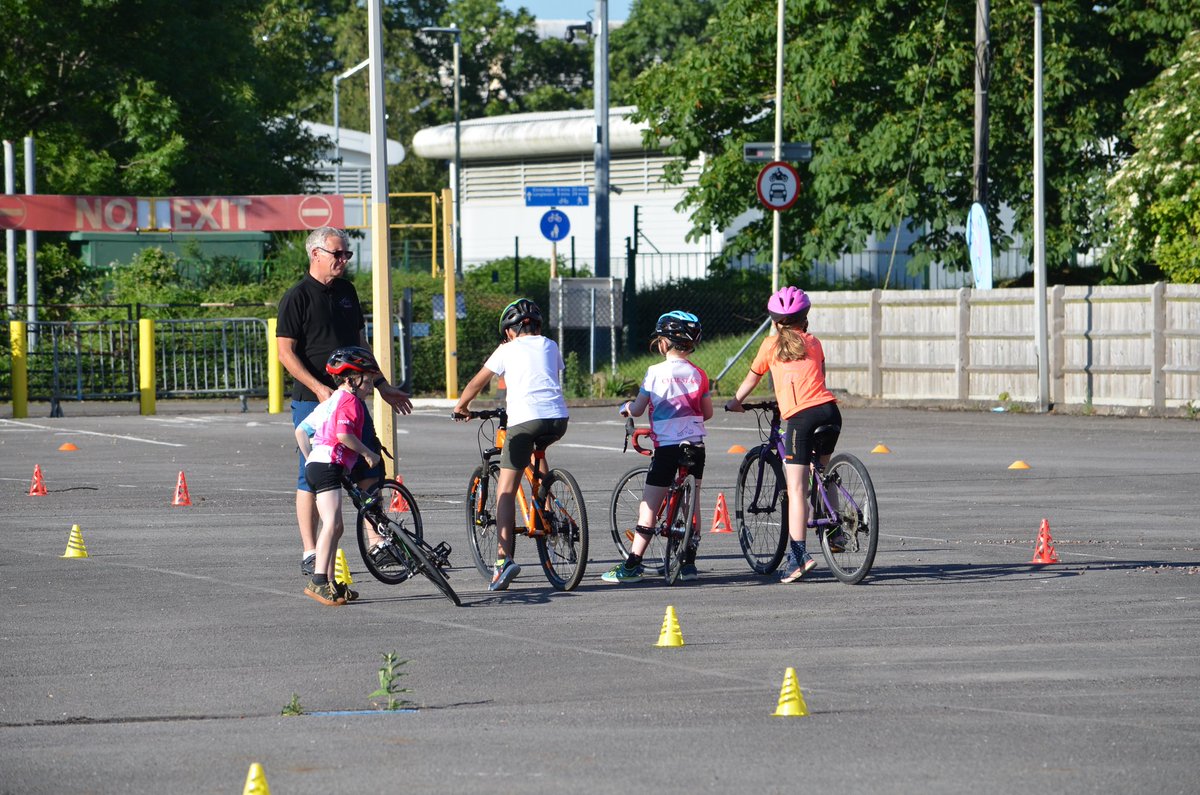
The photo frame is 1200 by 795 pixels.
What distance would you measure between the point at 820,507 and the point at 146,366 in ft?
62.8

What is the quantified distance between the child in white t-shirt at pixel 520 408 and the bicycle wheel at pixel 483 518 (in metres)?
0.32

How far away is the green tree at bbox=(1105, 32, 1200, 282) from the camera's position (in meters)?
29.1

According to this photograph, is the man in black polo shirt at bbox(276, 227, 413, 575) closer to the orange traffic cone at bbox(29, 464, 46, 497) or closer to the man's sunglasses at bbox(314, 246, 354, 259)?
the man's sunglasses at bbox(314, 246, 354, 259)

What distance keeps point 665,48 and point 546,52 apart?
5682mm

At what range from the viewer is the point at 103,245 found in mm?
37750

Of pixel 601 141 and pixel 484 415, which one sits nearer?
pixel 484 415

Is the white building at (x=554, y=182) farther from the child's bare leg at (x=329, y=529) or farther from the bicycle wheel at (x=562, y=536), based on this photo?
the child's bare leg at (x=329, y=529)

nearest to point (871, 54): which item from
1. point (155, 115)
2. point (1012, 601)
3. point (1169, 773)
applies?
point (155, 115)

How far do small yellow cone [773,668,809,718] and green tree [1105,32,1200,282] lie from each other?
2319cm

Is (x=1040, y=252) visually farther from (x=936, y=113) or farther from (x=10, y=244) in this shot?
(x=10, y=244)

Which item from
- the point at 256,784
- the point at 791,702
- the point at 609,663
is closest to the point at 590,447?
the point at 609,663

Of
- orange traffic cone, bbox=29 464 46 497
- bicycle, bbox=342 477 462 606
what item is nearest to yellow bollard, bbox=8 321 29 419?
orange traffic cone, bbox=29 464 46 497

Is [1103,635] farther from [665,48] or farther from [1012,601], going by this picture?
[665,48]

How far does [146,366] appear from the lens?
1097 inches
